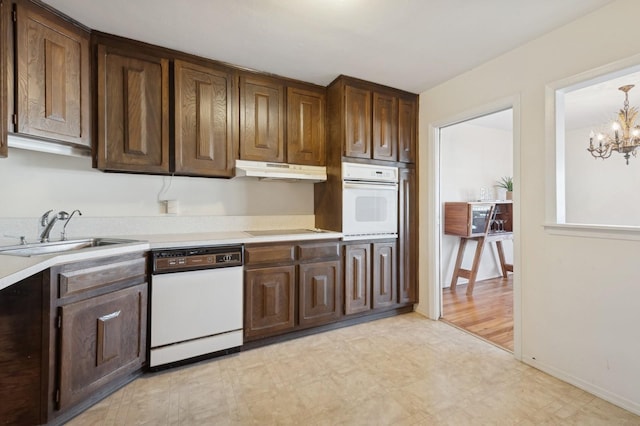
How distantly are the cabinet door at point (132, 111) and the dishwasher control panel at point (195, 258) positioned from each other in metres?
0.71

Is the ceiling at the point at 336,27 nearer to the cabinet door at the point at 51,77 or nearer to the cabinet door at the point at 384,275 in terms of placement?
the cabinet door at the point at 51,77

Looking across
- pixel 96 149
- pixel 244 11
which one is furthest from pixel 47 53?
pixel 244 11

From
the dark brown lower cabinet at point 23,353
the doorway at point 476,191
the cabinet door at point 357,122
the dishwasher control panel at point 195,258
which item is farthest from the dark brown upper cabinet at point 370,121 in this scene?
the dark brown lower cabinet at point 23,353

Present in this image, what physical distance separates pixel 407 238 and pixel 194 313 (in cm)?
213

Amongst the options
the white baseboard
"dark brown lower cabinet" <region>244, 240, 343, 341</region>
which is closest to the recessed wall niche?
the white baseboard

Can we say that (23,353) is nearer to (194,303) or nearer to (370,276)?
(194,303)

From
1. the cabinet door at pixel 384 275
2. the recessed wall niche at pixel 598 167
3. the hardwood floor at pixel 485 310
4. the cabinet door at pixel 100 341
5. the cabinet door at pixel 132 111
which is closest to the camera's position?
the cabinet door at pixel 100 341

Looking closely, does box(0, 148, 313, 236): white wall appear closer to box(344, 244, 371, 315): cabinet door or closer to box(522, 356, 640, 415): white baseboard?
box(344, 244, 371, 315): cabinet door

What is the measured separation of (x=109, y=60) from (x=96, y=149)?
65cm

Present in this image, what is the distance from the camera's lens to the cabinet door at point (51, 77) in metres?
1.66

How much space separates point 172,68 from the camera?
88.4 inches

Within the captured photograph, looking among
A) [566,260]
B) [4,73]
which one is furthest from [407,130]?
[4,73]

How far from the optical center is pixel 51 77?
1.79m

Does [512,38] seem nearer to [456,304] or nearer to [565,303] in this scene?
[565,303]
